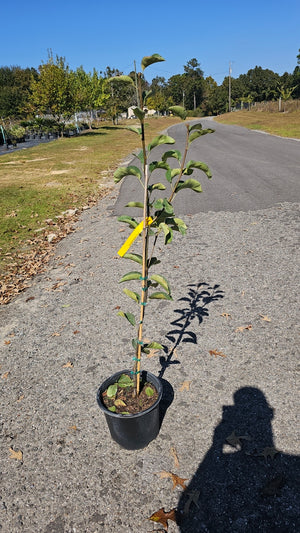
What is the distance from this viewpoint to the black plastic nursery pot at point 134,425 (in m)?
2.44

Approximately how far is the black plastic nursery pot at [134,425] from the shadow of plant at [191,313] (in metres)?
0.76

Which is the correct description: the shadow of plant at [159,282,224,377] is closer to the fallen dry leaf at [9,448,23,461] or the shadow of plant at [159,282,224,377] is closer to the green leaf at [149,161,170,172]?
the fallen dry leaf at [9,448,23,461]

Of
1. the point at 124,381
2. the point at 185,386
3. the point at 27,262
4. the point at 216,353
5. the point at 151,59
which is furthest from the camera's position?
the point at 27,262

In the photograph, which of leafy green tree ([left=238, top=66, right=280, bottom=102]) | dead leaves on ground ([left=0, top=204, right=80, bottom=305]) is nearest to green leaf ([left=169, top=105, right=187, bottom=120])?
dead leaves on ground ([left=0, top=204, right=80, bottom=305])

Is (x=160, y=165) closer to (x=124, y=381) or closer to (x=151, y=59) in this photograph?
(x=151, y=59)

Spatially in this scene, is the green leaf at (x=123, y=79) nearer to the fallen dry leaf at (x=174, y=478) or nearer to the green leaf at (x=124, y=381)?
the green leaf at (x=124, y=381)

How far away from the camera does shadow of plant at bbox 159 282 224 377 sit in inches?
145

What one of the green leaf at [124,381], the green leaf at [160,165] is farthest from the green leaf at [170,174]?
the green leaf at [124,381]

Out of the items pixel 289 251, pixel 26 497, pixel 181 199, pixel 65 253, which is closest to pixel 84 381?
pixel 26 497

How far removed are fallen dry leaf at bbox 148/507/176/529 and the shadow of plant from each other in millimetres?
1266

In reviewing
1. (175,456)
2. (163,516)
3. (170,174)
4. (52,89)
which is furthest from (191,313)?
(52,89)

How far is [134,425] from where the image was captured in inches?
97.0

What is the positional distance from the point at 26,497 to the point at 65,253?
4.58 meters

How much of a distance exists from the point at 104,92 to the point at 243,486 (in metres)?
49.0
